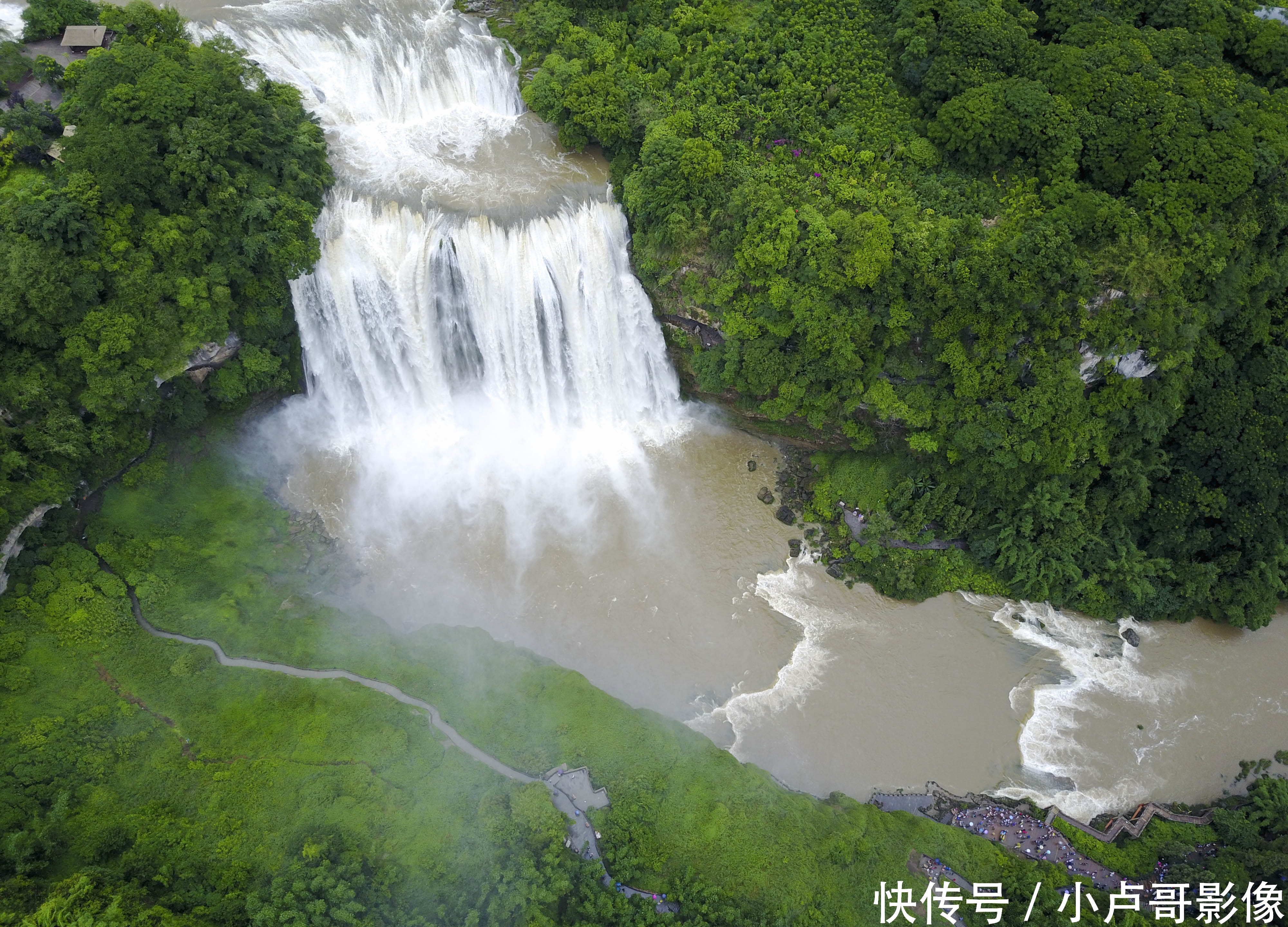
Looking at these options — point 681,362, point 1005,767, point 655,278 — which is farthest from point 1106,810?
point 655,278

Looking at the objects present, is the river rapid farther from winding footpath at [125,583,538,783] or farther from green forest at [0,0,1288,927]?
winding footpath at [125,583,538,783]

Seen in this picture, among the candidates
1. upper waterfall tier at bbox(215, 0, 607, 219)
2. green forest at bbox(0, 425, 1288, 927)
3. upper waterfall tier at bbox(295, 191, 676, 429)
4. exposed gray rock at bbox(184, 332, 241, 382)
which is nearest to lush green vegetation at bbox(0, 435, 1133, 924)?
green forest at bbox(0, 425, 1288, 927)

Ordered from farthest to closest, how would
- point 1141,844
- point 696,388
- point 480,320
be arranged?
point 696,388
point 480,320
point 1141,844

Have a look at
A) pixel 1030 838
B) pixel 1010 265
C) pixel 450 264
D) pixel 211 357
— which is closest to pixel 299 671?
pixel 211 357

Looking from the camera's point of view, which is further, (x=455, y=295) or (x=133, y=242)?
(x=455, y=295)

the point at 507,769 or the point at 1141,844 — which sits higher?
the point at 507,769

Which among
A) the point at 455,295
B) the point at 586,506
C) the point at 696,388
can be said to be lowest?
the point at 586,506

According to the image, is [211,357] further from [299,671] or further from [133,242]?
[299,671]
